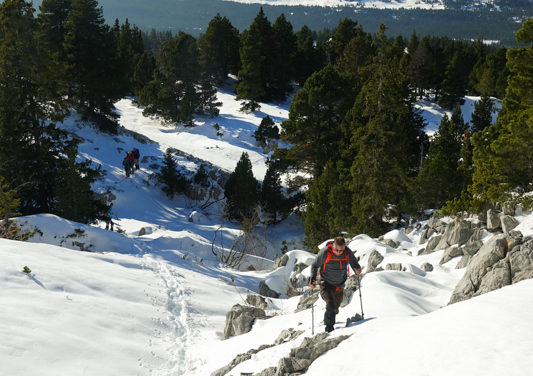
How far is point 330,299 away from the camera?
27.2 ft

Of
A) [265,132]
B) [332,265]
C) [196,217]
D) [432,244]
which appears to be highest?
[332,265]

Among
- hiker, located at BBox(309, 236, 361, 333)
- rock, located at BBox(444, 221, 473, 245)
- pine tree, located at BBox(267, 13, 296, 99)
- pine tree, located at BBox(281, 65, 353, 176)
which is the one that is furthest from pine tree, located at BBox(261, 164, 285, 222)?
pine tree, located at BBox(267, 13, 296, 99)

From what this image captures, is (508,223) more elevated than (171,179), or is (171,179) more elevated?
(508,223)

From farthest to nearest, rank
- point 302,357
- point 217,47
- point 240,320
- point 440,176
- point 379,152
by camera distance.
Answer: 1. point 217,47
2. point 379,152
3. point 440,176
4. point 240,320
5. point 302,357

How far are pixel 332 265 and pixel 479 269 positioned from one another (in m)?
3.93

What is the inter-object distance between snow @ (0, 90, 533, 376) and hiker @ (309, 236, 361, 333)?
1.64ft

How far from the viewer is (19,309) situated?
30.7 ft

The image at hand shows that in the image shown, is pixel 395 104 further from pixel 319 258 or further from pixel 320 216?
pixel 319 258

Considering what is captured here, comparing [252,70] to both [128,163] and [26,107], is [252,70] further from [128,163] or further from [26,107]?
[26,107]

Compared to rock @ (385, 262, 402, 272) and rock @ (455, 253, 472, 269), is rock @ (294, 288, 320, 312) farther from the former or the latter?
rock @ (455, 253, 472, 269)

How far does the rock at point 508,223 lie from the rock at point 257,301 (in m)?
7.92

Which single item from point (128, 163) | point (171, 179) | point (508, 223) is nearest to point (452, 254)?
point (508, 223)

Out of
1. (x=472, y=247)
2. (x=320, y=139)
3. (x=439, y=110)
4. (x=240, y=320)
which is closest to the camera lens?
(x=240, y=320)

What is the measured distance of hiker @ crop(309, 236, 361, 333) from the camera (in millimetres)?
8180
